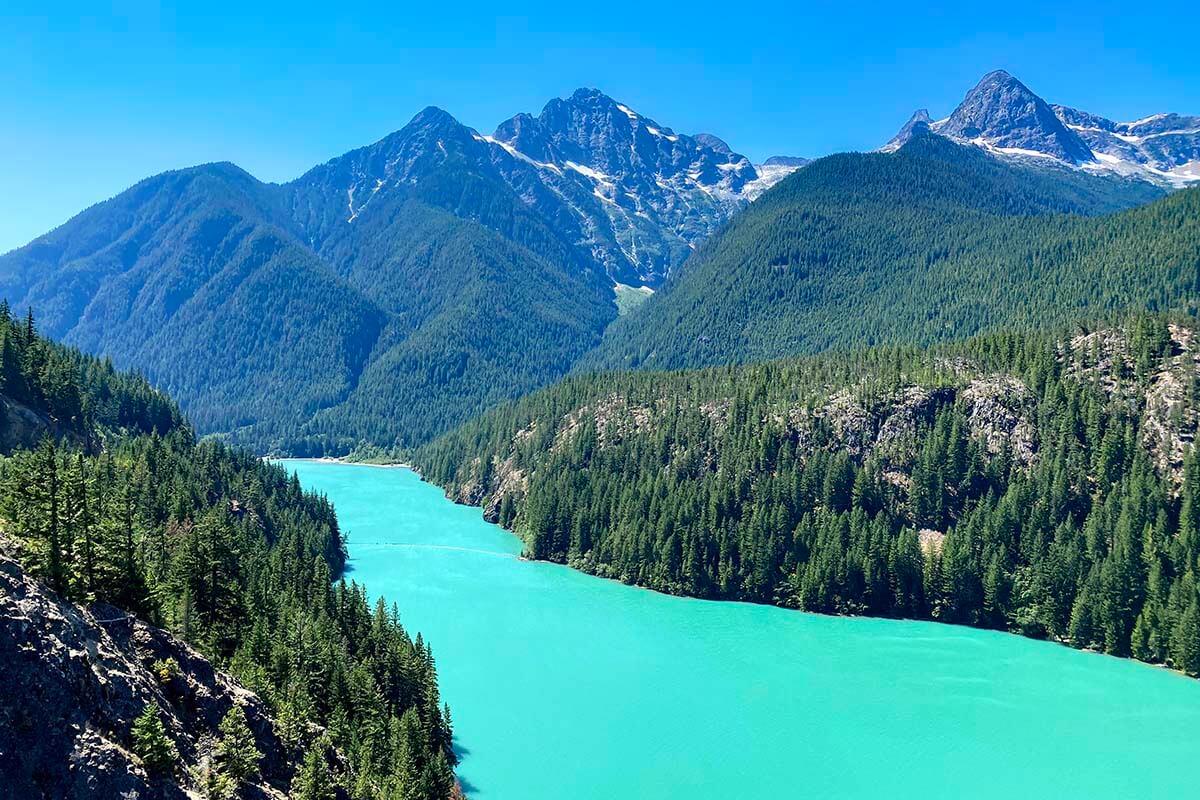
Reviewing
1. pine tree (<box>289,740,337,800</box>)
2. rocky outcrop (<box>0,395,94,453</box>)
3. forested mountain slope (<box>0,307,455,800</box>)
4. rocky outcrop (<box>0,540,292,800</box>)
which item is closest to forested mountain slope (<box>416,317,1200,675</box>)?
forested mountain slope (<box>0,307,455,800</box>)

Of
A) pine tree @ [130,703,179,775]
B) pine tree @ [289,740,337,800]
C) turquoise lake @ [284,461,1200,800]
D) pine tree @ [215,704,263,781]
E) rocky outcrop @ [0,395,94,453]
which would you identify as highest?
rocky outcrop @ [0,395,94,453]

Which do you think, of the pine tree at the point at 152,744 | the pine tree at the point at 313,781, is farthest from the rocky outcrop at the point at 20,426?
the pine tree at the point at 152,744

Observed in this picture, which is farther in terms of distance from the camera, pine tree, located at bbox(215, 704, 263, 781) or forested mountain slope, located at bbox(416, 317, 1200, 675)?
forested mountain slope, located at bbox(416, 317, 1200, 675)

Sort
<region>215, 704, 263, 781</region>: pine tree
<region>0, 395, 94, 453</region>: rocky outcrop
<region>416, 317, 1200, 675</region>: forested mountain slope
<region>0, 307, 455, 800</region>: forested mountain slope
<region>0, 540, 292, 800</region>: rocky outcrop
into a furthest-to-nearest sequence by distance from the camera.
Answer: <region>416, 317, 1200, 675</region>: forested mountain slope → <region>0, 395, 94, 453</region>: rocky outcrop → <region>215, 704, 263, 781</region>: pine tree → <region>0, 307, 455, 800</region>: forested mountain slope → <region>0, 540, 292, 800</region>: rocky outcrop

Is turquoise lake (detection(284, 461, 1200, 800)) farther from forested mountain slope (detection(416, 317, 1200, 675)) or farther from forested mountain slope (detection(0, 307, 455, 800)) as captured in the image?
forested mountain slope (detection(0, 307, 455, 800))

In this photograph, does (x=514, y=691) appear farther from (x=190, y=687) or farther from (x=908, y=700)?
(x=190, y=687)

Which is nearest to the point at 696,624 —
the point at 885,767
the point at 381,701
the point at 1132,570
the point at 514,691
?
the point at 514,691

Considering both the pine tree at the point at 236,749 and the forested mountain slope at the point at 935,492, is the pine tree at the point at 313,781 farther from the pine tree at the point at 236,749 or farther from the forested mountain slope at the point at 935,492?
the forested mountain slope at the point at 935,492
